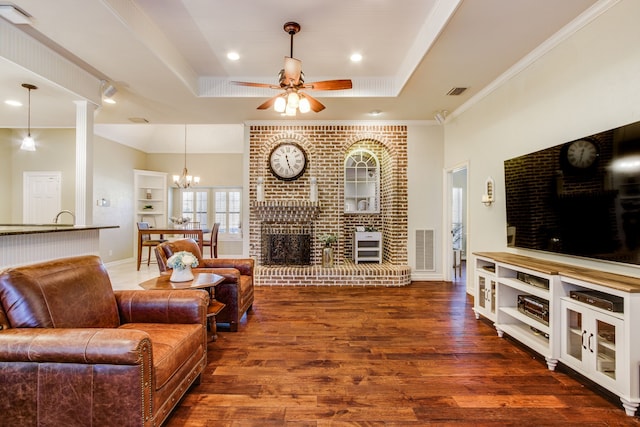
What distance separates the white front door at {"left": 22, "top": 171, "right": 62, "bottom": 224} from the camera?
248 inches

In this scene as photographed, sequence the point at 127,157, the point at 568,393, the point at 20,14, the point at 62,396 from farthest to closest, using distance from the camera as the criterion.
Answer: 1. the point at 127,157
2. the point at 20,14
3. the point at 568,393
4. the point at 62,396

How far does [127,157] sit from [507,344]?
842 centimetres

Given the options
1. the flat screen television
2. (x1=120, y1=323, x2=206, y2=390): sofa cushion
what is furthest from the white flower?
the flat screen television

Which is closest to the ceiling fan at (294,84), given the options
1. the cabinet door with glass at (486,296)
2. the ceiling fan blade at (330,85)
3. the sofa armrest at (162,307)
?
the ceiling fan blade at (330,85)

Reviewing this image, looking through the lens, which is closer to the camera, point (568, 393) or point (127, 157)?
point (568, 393)

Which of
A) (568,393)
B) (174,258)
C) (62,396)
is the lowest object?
(568,393)

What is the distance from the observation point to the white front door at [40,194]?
6.30m

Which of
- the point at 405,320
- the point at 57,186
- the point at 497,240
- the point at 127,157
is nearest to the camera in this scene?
the point at 405,320

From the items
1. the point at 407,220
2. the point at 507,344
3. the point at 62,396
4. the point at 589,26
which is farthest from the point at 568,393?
the point at 407,220

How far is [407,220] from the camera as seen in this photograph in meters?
5.62

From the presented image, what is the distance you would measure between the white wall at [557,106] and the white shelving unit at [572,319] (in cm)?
35

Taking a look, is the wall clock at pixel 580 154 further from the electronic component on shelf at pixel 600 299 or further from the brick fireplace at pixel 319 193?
the brick fireplace at pixel 319 193

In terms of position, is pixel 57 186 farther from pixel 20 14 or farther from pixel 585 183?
pixel 585 183

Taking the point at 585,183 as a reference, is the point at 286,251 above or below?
below
